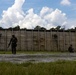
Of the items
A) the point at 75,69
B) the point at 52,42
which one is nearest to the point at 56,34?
the point at 52,42

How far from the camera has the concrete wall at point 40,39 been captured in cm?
5772

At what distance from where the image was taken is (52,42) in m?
59.9

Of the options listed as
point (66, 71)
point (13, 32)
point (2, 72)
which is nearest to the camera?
point (2, 72)

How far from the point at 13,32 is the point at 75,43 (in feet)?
37.4

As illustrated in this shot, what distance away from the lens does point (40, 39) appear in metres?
59.4

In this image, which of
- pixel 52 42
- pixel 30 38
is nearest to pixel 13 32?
pixel 30 38

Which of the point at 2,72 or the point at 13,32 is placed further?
the point at 13,32

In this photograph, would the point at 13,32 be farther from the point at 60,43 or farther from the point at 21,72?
the point at 21,72

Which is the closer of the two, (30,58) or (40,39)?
(30,58)

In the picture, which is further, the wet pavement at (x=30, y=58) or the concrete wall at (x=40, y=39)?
the concrete wall at (x=40, y=39)

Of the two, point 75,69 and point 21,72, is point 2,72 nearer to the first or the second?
point 21,72

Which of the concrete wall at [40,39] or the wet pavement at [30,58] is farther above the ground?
the concrete wall at [40,39]

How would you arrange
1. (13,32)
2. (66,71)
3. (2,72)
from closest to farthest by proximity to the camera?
(2,72) < (66,71) < (13,32)

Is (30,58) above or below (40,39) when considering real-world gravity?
below
